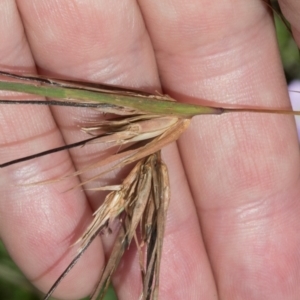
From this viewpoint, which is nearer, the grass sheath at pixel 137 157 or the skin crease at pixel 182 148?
the grass sheath at pixel 137 157

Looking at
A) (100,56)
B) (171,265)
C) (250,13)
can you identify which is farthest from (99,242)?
(250,13)

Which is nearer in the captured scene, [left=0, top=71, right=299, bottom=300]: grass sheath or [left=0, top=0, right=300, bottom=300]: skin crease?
[left=0, top=71, right=299, bottom=300]: grass sheath

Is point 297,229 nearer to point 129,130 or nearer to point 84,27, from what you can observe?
point 129,130

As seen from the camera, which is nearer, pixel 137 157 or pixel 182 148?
pixel 137 157
